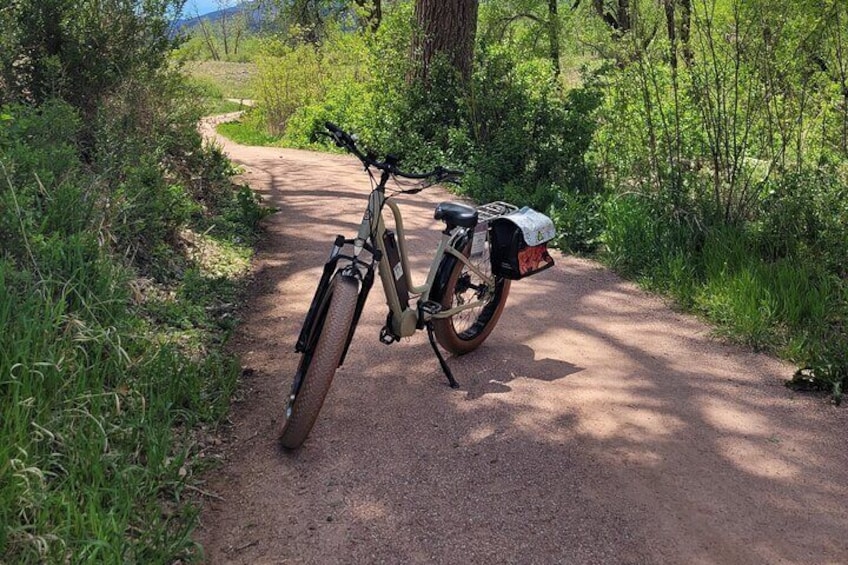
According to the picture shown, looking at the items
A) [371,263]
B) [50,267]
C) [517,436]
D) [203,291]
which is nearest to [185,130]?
[203,291]

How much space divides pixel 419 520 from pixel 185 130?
546 centimetres

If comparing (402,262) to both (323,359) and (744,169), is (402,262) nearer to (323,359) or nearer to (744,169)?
(323,359)

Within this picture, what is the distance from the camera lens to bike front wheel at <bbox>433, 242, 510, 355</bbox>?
15.3ft

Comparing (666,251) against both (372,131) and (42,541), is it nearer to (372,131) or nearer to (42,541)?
(42,541)

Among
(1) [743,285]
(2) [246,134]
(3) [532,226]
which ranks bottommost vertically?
(2) [246,134]

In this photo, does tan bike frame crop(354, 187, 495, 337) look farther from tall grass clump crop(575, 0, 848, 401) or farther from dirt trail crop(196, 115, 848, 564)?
tall grass clump crop(575, 0, 848, 401)

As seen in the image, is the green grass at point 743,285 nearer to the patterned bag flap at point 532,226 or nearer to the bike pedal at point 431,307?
the patterned bag flap at point 532,226

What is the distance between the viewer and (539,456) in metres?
3.80

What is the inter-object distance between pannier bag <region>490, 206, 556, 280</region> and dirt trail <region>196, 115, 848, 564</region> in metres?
0.63

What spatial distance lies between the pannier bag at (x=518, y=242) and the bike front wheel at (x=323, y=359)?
127cm

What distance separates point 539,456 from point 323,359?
1138mm

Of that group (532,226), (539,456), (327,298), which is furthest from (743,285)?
(327,298)

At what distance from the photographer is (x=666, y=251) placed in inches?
267

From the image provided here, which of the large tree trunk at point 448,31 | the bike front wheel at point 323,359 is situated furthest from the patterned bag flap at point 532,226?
the large tree trunk at point 448,31
